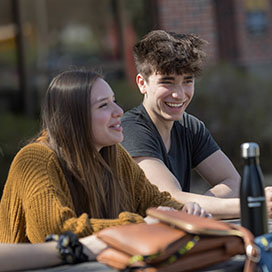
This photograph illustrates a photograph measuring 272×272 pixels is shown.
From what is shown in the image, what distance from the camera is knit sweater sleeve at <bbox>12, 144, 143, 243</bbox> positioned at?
8.29ft

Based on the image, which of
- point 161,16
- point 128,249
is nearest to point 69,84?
point 128,249

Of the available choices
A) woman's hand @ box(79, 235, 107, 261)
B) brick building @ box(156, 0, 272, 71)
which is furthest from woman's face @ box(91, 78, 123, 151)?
brick building @ box(156, 0, 272, 71)

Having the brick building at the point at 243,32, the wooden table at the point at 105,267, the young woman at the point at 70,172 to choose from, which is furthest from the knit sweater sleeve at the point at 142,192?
the brick building at the point at 243,32

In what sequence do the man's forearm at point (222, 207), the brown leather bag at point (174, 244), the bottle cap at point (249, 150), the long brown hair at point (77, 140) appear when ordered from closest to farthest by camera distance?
the brown leather bag at point (174, 244) → the bottle cap at point (249, 150) → the long brown hair at point (77, 140) → the man's forearm at point (222, 207)

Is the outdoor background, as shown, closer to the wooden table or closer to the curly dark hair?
the curly dark hair

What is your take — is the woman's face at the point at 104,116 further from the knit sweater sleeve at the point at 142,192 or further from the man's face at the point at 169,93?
the man's face at the point at 169,93

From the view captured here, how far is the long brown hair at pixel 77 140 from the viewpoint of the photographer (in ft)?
8.96

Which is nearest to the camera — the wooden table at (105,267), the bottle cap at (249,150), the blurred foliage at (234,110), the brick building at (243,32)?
the wooden table at (105,267)

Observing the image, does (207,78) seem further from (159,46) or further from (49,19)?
(159,46)

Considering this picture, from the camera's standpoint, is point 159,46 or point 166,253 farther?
point 159,46

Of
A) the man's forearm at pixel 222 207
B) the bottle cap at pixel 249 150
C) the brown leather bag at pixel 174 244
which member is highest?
the bottle cap at pixel 249 150

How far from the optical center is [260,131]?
28.7 ft

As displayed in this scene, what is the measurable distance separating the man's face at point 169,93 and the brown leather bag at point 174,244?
1512 mm

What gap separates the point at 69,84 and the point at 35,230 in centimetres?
60
